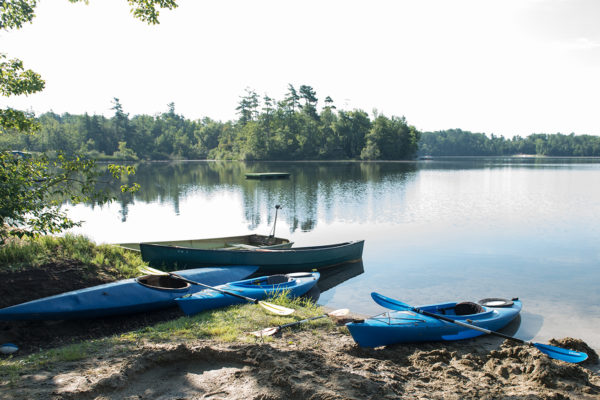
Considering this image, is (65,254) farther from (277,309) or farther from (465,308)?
(465,308)

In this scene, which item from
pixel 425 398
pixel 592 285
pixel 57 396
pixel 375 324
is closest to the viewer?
pixel 57 396

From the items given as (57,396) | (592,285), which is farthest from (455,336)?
(592,285)

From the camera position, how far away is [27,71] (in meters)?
9.16

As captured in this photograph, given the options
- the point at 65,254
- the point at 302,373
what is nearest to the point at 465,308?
the point at 302,373

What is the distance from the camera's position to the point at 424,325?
23.8 feet

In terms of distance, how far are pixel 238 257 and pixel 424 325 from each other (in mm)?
6163

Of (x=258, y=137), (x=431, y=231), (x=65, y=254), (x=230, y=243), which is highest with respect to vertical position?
(x=258, y=137)

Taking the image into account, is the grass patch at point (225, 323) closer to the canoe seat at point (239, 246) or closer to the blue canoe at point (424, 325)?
the blue canoe at point (424, 325)

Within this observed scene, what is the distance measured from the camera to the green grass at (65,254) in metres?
8.93

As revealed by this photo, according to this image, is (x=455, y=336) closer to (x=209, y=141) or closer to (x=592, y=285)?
(x=592, y=285)

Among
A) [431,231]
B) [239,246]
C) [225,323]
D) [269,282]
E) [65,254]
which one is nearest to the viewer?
[225,323]

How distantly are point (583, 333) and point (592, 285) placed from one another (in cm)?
415

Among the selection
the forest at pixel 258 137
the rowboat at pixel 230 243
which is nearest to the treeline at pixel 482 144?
the forest at pixel 258 137

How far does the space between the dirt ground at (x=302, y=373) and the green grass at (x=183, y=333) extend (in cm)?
23
